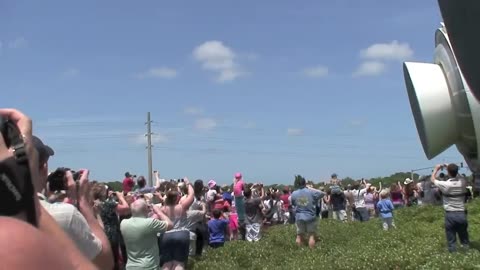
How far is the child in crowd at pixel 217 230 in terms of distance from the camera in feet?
46.9

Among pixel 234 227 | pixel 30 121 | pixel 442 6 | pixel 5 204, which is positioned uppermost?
pixel 442 6

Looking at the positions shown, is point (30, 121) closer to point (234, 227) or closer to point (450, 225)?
point (450, 225)

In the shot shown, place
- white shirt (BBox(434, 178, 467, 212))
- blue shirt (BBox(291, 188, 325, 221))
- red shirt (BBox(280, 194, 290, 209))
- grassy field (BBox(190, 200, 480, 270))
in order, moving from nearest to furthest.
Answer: grassy field (BBox(190, 200, 480, 270))
white shirt (BBox(434, 178, 467, 212))
blue shirt (BBox(291, 188, 325, 221))
red shirt (BBox(280, 194, 290, 209))

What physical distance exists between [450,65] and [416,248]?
9200 mm

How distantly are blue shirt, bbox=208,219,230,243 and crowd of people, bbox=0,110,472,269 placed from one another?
22 mm

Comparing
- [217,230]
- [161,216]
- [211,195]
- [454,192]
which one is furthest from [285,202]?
[161,216]

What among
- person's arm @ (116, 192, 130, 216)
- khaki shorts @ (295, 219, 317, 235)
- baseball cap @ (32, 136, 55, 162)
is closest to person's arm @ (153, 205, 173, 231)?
person's arm @ (116, 192, 130, 216)

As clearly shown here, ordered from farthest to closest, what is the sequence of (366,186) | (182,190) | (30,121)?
(366,186), (182,190), (30,121)

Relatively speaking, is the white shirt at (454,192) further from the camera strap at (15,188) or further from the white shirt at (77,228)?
the camera strap at (15,188)

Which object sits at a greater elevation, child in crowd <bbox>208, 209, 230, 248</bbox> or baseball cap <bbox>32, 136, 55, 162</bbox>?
baseball cap <bbox>32, 136, 55, 162</bbox>

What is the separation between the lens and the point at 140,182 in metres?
13.2

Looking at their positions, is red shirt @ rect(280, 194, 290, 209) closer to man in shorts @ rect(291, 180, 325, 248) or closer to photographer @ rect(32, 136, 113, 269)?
man in shorts @ rect(291, 180, 325, 248)

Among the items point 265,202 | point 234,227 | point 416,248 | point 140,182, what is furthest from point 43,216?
point 265,202

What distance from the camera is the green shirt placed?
7.64m
